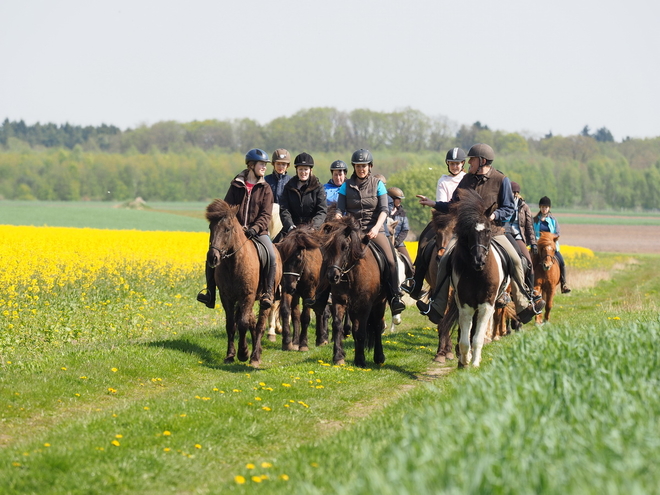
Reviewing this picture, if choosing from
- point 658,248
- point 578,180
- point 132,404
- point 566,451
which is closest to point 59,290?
point 132,404

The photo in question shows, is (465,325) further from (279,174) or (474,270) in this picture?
(279,174)

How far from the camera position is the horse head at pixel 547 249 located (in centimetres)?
1581

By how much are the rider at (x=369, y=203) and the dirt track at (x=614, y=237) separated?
5363 centimetres

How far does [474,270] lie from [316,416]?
330 cm

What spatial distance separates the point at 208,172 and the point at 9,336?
9561cm

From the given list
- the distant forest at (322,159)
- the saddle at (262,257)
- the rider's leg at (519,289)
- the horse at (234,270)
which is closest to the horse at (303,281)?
the saddle at (262,257)

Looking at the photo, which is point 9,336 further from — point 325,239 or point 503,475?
point 503,475

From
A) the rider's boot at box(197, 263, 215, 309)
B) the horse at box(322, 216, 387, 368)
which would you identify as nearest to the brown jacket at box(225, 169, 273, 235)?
the rider's boot at box(197, 263, 215, 309)

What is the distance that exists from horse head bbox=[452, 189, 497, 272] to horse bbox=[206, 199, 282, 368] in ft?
9.40

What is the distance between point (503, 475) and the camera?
3.74 metres

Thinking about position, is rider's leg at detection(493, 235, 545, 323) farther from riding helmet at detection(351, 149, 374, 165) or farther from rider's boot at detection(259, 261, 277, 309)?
rider's boot at detection(259, 261, 277, 309)

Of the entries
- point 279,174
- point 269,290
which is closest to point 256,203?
point 269,290

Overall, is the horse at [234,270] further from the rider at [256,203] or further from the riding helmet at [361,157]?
the riding helmet at [361,157]

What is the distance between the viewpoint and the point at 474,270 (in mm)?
10094
